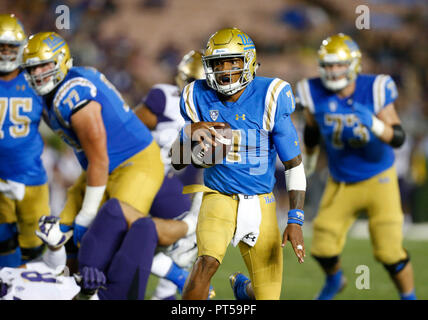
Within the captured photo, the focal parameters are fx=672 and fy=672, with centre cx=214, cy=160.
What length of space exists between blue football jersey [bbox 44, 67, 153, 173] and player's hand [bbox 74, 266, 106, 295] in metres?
0.64

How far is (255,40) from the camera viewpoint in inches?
508

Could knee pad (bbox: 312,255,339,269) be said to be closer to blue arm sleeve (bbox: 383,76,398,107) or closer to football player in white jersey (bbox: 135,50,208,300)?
football player in white jersey (bbox: 135,50,208,300)

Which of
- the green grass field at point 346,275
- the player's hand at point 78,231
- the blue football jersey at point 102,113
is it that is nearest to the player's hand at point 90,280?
the player's hand at point 78,231

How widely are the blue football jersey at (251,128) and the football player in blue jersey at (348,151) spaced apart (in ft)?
5.00

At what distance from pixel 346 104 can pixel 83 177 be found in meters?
1.91

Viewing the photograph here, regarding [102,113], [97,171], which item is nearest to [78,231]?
[97,171]

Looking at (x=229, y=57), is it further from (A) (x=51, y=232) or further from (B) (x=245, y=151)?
(A) (x=51, y=232)

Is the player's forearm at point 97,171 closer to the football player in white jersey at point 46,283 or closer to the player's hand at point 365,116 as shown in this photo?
the football player in white jersey at point 46,283

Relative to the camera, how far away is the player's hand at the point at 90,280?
11.7ft

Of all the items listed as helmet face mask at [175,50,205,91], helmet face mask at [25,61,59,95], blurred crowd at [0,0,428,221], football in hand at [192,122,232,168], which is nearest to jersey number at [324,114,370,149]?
helmet face mask at [175,50,205,91]

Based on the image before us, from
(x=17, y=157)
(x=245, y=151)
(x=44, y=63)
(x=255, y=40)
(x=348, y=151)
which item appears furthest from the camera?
(x=255, y=40)

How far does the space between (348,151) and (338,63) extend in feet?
2.05

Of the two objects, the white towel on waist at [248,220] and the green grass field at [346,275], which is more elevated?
the white towel on waist at [248,220]
